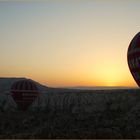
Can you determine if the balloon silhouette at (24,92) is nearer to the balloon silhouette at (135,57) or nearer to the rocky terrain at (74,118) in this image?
the rocky terrain at (74,118)

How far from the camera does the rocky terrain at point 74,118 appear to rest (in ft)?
200

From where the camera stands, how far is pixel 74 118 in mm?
92875

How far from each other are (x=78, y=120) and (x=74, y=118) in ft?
14.6

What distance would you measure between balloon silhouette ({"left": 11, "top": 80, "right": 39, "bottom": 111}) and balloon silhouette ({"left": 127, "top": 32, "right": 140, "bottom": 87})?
83.5 feet

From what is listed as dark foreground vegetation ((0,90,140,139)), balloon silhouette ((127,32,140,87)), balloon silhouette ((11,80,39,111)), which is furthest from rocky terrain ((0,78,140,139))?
balloon silhouette ((127,32,140,87))

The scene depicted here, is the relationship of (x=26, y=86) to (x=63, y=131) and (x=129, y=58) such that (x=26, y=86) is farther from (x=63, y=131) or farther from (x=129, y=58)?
(x=129, y=58)

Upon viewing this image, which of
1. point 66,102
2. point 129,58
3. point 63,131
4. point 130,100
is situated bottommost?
point 63,131

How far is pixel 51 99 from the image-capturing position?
182250 millimetres

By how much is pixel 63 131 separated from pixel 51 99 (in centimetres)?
11949

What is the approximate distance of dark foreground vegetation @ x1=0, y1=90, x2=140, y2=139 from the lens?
60.3m

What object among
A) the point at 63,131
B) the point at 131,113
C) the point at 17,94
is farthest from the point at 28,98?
the point at 131,113

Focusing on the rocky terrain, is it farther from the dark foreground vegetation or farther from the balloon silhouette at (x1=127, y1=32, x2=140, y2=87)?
the balloon silhouette at (x1=127, y1=32, x2=140, y2=87)

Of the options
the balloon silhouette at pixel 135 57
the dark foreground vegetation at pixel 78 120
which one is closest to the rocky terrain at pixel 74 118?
the dark foreground vegetation at pixel 78 120

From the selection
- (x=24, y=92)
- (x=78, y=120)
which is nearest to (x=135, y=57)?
(x=24, y=92)
